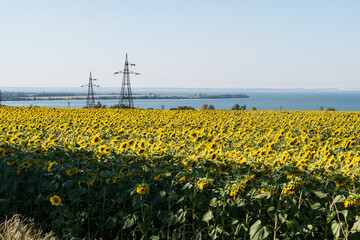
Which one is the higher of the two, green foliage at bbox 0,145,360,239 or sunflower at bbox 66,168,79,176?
sunflower at bbox 66,168,79,176

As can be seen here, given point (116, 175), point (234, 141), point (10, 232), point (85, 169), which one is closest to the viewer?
point (10, 232)

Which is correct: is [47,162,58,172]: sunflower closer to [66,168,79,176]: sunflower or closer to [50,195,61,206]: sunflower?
[66,168,79,176]: sunflower

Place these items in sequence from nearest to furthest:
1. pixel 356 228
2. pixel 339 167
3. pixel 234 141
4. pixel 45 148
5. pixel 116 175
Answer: pixel 356 228, pixel 116 175, pixel 339 167, pixel 45 148, pixel 234 141

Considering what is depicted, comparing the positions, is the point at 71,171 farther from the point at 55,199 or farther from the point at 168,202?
the point at 168,202

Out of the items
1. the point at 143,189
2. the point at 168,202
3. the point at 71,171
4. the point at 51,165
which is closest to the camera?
the point at 143,189

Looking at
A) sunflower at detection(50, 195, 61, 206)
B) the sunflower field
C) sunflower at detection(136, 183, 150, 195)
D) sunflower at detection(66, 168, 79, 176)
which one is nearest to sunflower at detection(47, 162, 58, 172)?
the sunflower field

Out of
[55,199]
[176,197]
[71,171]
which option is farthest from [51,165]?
[176,197]

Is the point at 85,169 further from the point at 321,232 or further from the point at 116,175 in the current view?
the point at 321,232

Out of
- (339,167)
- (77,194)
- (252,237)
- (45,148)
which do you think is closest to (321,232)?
(252,237)

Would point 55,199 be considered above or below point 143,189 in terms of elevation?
below

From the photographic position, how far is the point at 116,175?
5.03 meters

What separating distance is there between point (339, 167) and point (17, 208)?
16.3ft

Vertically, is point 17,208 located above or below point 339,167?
below

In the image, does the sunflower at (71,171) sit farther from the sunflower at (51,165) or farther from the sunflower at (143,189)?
the sunflower at (143,189)
